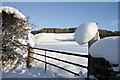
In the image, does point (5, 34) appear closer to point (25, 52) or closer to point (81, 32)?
point (25, 52)

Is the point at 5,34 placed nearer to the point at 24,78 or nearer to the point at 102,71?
the point at 24,78

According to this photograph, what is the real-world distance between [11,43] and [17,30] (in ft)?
2.40

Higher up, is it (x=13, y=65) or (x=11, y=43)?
(x=11, y=43)

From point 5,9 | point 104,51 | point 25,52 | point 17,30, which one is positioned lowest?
point 25,52

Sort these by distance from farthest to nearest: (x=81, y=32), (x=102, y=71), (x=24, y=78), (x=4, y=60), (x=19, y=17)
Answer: (x=19, y=17)
(x=4, y=60)
(x=24, y=78)
(x=81, y=32)
(x=102, y=71)

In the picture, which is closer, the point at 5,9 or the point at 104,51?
the point at 104,51

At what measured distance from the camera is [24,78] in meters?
3.67

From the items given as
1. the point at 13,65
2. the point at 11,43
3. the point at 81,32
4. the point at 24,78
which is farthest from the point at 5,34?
the point at 81,32

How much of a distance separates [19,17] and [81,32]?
4249 millimetres

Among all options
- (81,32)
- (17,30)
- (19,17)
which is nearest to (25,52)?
(17,30)

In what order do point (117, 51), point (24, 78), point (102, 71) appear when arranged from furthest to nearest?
point (24, 78) → point (102, 71) → point (117, 51)

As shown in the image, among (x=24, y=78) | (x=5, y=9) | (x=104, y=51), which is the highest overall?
(x=5, y=9)

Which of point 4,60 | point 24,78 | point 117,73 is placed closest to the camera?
point 117,73

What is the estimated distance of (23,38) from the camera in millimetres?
5547
